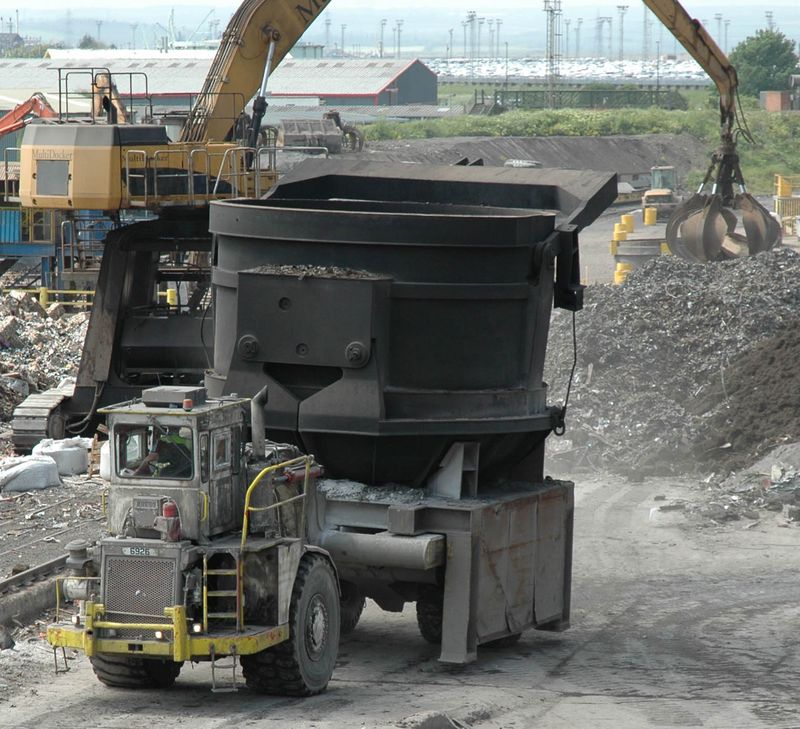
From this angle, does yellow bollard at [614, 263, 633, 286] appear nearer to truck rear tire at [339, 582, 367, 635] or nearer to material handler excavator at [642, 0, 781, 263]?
material handler excavator at [642, 0, 781, 263]

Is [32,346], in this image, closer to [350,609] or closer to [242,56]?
[242,56]

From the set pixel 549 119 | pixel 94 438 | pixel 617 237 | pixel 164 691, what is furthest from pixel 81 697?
pixel 549 119

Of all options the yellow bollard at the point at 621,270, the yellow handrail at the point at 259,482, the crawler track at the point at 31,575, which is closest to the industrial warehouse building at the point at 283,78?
the yellow bollard at the point at 621,270

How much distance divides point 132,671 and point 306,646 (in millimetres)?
1104

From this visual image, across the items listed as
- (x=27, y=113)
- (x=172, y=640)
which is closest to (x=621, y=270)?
(x=27, y=113)

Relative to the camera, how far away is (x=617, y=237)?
128ft

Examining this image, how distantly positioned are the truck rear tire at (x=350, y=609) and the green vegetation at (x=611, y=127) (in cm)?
5960

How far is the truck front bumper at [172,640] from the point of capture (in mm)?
9305

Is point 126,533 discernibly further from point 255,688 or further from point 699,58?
point 699,58

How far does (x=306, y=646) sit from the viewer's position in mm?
9969

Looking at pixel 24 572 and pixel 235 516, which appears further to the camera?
pixel 24 572

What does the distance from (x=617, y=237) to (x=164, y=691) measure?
30115 mm

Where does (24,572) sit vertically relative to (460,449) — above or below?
below

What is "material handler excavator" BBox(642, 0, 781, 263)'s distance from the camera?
81.9ft
